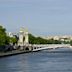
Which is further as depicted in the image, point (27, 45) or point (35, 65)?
point (27, 45)

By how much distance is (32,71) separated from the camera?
4341cm

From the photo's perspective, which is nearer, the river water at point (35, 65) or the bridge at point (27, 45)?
the river water at point (35, 65)

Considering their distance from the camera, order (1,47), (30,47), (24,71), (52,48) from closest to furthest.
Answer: (24,71) < (1,47) < (30,47) < (52,48)

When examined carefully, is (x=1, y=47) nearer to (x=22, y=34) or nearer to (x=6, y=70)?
(x=6, y=70)

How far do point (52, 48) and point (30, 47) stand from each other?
10.9 metres

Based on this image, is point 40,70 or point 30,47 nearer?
point 40,70

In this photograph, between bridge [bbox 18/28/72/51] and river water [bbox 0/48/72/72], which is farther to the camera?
bridge [bbox 18/28/72/51]

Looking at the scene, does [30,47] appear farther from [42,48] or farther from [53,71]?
[53,71]

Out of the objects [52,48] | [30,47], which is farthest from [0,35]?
[52,48]

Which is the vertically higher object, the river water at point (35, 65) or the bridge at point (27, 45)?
the bridge at point (27, 45)

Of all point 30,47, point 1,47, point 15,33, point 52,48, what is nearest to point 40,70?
point 1,47

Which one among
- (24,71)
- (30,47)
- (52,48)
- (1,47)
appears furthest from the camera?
(52,48)

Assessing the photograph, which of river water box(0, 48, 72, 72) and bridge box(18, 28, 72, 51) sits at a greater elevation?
bridge box(18, 28, 72, 51)

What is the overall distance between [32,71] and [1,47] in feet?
163
